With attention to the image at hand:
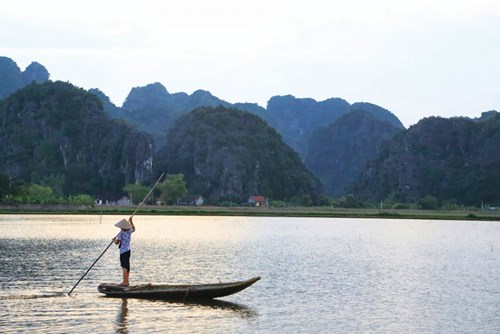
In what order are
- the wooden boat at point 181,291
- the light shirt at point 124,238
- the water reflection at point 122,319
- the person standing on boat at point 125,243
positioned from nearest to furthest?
the water reflection at point 122,319 < the wooden boat at point 181,291 < the person standing on boat at point 125,243 < the light shirt at point 124,238

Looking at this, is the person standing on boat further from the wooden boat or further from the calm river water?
the calm river water

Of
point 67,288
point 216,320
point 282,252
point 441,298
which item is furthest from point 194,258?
point 216,320

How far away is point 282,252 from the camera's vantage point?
6341 centimetres

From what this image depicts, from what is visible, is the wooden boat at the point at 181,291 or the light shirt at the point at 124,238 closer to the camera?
the wooden boat at the point at 181,291

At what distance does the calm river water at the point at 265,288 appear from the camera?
2686 cm

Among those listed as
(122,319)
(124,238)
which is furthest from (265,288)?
(122,319)

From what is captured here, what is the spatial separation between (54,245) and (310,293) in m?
34.7

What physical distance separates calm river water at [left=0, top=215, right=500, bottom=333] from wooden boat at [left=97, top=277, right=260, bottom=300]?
50 centimetres

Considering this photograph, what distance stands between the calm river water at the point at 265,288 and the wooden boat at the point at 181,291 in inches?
19.8

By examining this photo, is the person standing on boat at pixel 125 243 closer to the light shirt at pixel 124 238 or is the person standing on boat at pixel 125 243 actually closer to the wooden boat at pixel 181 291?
the light shirt at pixel 124 238

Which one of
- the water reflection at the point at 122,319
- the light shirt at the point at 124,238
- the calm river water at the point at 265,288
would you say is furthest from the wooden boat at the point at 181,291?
the light shirt at the point at 124,238

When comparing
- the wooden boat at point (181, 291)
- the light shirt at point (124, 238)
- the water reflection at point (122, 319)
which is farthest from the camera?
the light shirt at point (124, 238)

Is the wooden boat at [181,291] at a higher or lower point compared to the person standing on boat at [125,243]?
lower

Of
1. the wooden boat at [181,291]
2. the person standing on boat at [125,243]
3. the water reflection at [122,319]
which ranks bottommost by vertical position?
the water reflection at [122,319]
